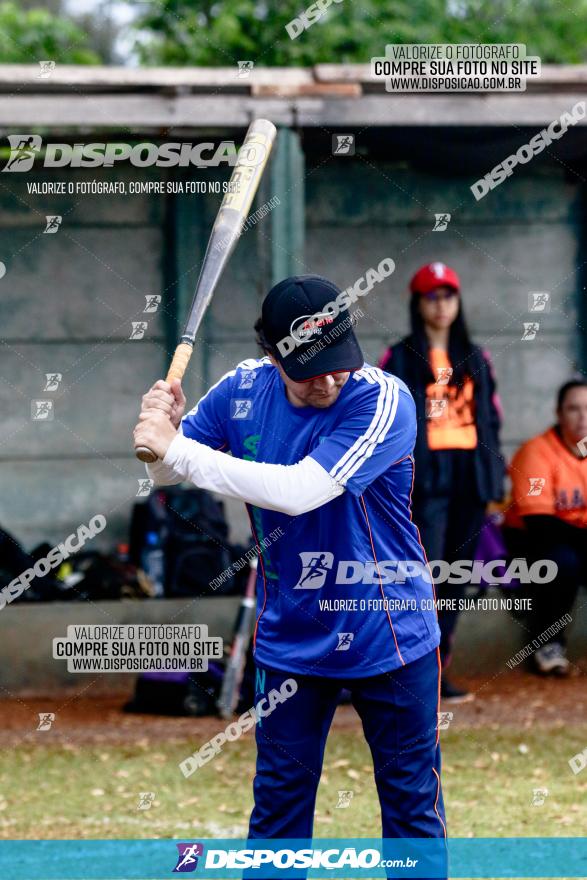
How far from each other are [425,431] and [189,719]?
1.75 m

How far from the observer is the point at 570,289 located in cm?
846

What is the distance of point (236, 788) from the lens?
5.07 meters

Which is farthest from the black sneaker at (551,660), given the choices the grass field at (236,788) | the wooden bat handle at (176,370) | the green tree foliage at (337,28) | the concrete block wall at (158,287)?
Result: the green tree foliage at (337,28)

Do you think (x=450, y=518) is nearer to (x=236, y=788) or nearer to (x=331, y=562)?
(x=236, y=788)

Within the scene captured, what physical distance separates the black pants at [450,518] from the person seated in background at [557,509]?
2.31 ft

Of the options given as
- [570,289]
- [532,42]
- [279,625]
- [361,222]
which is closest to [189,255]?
[361,222]

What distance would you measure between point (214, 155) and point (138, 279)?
1.05 meters

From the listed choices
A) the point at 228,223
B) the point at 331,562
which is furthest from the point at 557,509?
the point at 331,562

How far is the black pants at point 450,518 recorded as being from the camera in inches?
238

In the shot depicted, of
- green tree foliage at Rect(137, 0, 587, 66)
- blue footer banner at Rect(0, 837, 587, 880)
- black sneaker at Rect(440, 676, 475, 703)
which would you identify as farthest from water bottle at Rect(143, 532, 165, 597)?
green tree foliage at Rect(137, 0, 587, 66)

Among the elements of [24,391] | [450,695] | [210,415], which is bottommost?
[450,695]

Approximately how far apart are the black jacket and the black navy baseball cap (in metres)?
2.92

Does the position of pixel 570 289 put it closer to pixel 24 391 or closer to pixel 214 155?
pixel 214 155

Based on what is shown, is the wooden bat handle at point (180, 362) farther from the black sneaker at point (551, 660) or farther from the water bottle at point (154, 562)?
the black sneaker at point (551, 660)
